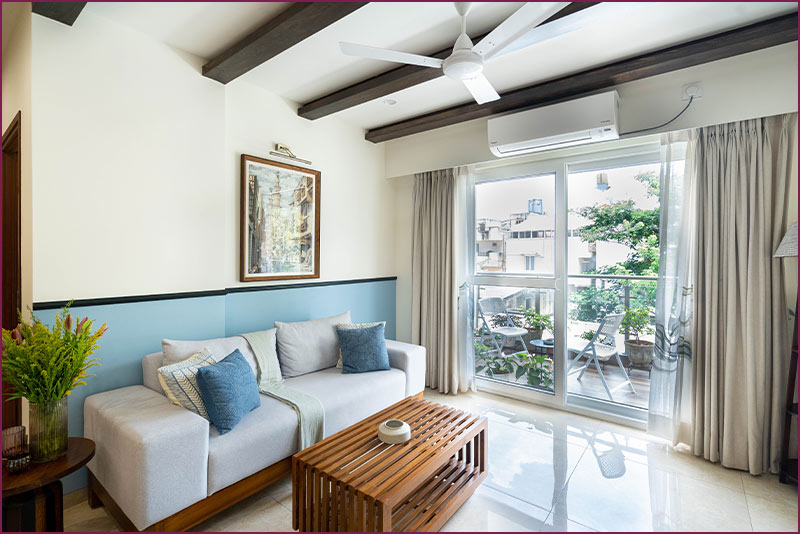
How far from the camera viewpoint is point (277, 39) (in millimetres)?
2256

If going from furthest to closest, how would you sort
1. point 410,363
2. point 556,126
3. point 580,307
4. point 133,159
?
point 580,307
point 410,363
point 556,126
point 133,159

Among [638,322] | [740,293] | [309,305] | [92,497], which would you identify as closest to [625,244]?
[638,322]

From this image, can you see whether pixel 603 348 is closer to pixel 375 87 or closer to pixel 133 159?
pixel 375 87

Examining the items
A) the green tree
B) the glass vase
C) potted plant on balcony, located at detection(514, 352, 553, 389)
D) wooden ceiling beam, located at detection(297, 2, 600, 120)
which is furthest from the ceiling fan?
potted plant on balcony, located at detection(514, 352, 553, 389)

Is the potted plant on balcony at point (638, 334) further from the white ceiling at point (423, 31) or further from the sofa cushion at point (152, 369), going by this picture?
the sofa cushion at point (152, 369)

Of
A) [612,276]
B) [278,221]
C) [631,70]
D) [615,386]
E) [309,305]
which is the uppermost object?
[631,70]

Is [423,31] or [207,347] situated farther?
[207,347]

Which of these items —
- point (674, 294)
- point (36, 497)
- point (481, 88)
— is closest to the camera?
point (36, 497)

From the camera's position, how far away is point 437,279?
4.06 m

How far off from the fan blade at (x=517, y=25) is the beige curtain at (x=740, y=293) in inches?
68.2

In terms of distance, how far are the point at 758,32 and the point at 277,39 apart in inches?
107

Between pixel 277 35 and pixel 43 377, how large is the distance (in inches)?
81.7

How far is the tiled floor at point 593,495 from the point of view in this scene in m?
1.99

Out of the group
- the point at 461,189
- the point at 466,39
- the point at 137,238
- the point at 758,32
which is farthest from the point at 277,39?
the point at 758,32
